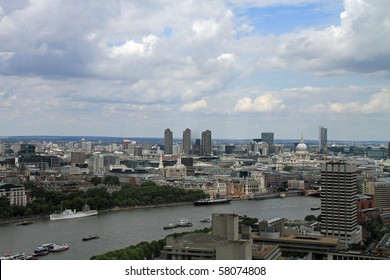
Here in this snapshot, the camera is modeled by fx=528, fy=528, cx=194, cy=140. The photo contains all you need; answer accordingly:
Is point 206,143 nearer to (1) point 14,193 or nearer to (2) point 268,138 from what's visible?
(2) point 268,138

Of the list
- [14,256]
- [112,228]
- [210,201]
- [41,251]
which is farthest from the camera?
[210,201]

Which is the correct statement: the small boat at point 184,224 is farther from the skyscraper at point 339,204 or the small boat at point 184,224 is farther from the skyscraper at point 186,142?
the skyscraper at point 186,142

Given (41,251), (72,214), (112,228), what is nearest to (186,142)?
(72,214)

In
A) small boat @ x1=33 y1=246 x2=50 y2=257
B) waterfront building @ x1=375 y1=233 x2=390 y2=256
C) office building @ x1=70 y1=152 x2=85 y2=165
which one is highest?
office building @ x1=70 y1=152 x2=85 y2=165

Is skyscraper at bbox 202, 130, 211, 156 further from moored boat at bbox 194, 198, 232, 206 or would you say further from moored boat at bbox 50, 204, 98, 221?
moored boat at bbox 50, 204, 98, 221

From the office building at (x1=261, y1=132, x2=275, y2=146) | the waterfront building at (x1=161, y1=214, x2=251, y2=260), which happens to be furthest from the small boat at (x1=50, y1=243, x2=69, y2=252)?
the office building at (x1=261, y1=132, x2=275, y2=146)
